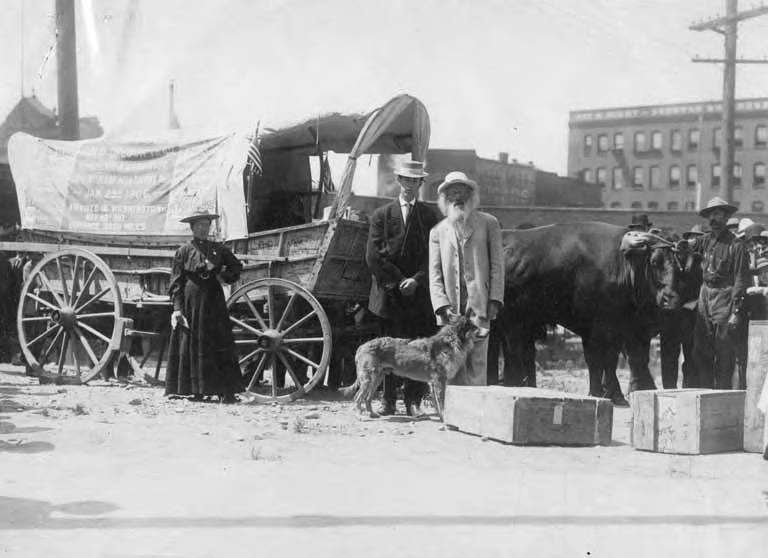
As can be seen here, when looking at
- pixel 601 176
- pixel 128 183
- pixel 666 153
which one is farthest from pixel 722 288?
pixel 601 176

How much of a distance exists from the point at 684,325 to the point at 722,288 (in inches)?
69.7

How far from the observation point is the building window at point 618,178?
238ft

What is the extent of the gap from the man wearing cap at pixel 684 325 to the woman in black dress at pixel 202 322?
4.57 metres

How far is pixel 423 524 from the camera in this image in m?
4.69

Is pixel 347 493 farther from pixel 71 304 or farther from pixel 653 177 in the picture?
pixel 653 177

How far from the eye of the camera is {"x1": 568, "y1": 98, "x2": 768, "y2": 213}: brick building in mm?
65625

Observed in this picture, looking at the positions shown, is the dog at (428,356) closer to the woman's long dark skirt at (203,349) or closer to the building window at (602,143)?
the woman's long dark skirt at (203,349)

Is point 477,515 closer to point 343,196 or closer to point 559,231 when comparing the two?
point 343,196

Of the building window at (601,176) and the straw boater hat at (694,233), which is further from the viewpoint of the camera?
the building window at (601,176)

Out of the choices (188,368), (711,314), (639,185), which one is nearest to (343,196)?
(188,368)

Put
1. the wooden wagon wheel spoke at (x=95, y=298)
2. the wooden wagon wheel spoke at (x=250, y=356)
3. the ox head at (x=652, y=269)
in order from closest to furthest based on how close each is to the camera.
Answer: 1. the wooden wagon wheel spoke at (x=250, y=356)
2. the ox head at (x=652, y=269)
3. the wooden wagon wheel spoke at (x=95, y=298)

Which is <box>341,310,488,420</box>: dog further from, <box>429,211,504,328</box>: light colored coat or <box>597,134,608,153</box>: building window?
<box>597,134,608,153</box>: building window

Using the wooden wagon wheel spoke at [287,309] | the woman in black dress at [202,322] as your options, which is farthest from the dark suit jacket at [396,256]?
the woman in black dress at [202,322]

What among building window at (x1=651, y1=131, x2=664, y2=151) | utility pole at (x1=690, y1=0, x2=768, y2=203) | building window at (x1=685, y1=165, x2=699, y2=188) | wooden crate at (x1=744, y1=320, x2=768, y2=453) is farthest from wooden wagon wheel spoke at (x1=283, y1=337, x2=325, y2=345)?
building window at (x1=651, y1=131, x2=664, y2=151)
